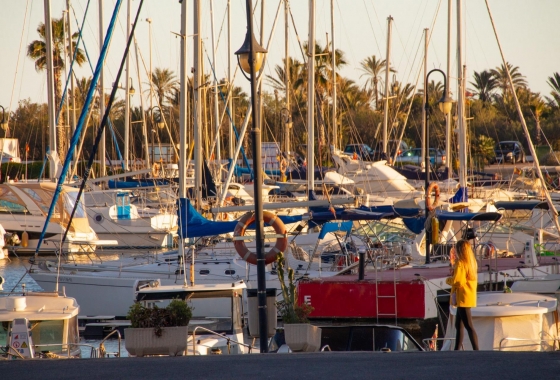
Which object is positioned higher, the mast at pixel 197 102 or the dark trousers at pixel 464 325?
the mast at pixel 197 102

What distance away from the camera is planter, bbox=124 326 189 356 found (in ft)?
38.5

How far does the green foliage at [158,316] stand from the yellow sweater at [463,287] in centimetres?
368

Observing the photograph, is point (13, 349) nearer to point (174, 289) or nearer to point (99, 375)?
point (99, 375)

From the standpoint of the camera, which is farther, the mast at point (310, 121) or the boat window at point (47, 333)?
the mast at point (310, 121)

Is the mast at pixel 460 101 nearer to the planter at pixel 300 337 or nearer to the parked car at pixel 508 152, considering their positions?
the planter at pixel 300 337

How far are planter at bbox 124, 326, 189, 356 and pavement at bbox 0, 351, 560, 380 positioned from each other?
1.00m

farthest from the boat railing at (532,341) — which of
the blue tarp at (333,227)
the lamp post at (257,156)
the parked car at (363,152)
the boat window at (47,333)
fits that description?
the parked car at (363,152)

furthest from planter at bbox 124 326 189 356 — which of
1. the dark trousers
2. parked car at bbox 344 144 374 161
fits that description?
parked car at bbox 344 144 374 161

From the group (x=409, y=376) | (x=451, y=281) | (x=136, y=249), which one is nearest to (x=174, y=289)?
(x=451, y=281)

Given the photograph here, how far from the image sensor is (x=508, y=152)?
223 ft

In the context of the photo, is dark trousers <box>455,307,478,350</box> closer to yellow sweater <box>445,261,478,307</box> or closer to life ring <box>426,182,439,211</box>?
yellow sweater <box>445,261,478,307</box>

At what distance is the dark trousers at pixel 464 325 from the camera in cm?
1173

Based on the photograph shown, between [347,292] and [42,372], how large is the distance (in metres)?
10.6

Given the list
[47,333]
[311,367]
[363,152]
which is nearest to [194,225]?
[47,333]
